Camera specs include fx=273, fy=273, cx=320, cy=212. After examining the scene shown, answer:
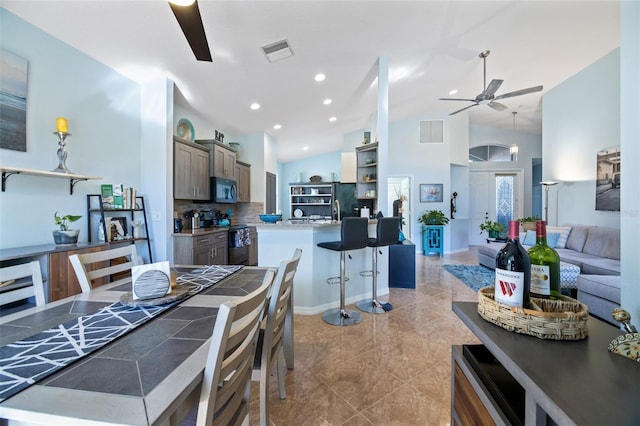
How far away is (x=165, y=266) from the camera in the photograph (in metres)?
1.38

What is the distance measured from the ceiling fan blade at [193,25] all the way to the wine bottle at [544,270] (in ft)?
6.50

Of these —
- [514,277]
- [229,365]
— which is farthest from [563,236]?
[229,365]

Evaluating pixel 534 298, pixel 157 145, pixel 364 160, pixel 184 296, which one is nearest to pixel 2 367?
pixel 184 296

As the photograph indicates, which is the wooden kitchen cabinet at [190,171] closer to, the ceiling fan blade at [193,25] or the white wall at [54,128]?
the white wall at [54,128]

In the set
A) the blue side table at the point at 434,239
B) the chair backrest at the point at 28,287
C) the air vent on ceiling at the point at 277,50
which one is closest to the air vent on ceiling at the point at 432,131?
the blue side table at the point at 434,239

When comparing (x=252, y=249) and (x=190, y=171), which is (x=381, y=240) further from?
(x=252, y=249)

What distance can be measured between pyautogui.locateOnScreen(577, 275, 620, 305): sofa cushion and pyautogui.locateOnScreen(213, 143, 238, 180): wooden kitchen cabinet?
5237 millimetres

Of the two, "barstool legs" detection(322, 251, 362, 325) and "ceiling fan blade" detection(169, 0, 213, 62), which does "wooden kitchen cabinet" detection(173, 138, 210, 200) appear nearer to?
"ceiling fan blade" detection(169, 0, 213, 62)

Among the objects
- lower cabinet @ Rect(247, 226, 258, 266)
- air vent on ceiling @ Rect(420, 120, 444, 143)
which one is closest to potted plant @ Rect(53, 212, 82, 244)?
lower cabinet @ Rect(247, 226, 258, 266)

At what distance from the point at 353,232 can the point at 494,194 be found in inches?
273

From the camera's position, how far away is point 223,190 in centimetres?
491

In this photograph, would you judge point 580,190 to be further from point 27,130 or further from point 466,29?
point 27,130

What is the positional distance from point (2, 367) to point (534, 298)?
5.23ft

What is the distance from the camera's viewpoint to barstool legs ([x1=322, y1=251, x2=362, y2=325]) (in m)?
2.95
